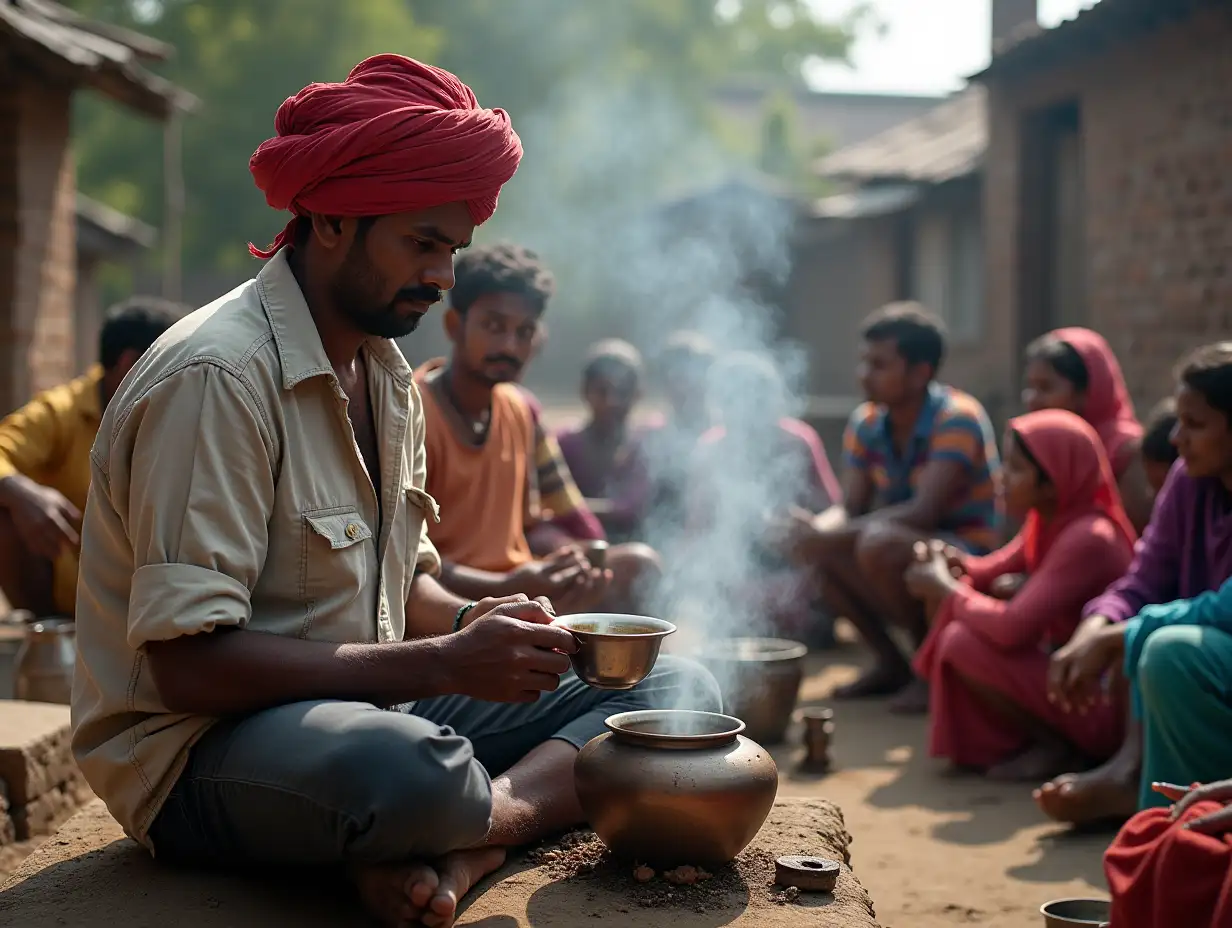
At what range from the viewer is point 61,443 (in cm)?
595

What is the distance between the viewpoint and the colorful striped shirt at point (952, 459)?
22.7 ft

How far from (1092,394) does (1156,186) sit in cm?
455

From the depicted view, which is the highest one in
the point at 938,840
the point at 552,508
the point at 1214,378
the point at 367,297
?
the point at 367,297

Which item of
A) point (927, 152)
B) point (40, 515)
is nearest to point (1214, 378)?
point (40, 515)

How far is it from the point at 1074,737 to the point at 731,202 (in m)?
17.9

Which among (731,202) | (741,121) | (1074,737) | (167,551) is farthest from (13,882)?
(741,121)

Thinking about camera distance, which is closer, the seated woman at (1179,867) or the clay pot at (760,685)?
the seated woman at (1179,867)

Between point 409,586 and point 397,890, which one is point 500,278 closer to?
point 409,586

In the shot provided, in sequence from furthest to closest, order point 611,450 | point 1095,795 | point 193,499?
1. point 611,450
2. point 1095,795
3. point 193,499

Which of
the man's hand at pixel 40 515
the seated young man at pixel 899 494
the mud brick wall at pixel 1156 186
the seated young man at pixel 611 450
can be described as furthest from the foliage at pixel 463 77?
the man's hand at pixel 40 515

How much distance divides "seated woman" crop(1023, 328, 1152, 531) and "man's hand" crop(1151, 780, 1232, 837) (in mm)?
3707

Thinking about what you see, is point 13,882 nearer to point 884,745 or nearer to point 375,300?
point 375,300

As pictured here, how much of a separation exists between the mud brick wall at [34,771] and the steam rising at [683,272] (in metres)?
2.74

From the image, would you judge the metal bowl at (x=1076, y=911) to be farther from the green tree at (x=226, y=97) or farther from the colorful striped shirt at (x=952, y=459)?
the green tree at (x=226, y=97)
